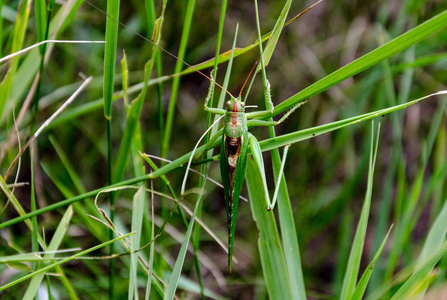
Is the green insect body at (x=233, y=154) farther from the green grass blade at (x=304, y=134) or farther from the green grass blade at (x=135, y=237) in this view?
the green grass blade at (x=135, y=237)

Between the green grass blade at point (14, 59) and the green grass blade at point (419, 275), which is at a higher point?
the green grass blade at point (14, 59)

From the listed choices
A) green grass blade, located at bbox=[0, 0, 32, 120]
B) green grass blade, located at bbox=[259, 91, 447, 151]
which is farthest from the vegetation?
green grass blade, located at bbox=[259, 91, 447, 151]

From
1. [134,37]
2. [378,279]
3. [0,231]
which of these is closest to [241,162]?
[378,279]

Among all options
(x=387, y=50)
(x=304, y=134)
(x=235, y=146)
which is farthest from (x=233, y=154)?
(x=387, y=50)

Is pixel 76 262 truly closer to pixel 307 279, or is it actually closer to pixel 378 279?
pixel 307 279

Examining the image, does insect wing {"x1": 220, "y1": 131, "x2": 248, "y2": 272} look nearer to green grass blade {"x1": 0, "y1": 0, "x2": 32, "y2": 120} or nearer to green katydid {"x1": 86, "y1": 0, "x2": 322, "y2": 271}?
green katydid {"x1": 86, "y1": 0, "x2": 322, "y2": 271}

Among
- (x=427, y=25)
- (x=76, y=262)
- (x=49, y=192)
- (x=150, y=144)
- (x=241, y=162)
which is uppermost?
(x=427, y=25)

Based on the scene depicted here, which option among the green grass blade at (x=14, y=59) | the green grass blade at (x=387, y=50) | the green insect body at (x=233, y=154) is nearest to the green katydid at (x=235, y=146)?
the green insect body at (x=233, y=154)
